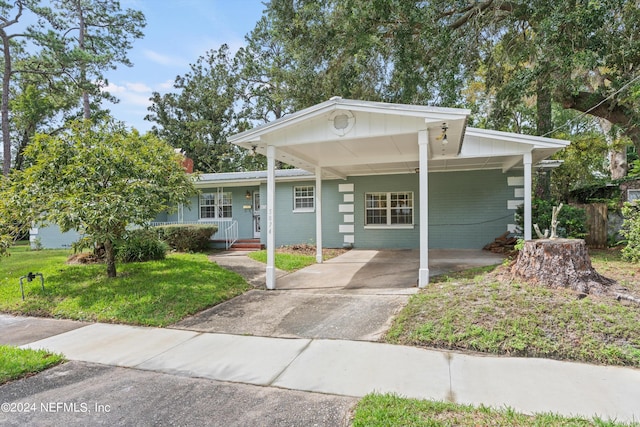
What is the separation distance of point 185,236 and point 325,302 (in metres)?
7.54

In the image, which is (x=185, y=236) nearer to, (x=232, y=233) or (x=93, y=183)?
(x=232, y=233)

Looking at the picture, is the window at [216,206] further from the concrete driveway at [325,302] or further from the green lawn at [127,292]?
the green lawn at [127,292]

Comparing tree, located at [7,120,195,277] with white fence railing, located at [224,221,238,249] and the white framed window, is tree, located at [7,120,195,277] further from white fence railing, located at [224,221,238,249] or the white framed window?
white fence railing, located at [224,221,238,249]

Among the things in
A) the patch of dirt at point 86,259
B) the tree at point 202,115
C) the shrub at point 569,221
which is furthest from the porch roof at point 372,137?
the tree at point 202,115

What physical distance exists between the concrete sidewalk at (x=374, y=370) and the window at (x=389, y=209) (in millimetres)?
8530

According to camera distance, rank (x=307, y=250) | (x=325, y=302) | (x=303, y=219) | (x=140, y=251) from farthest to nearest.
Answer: (x=303, y=219)
(x=307, y=250)
(x=140, y=251)
(x=325, y=302)

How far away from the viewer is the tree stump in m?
4.59

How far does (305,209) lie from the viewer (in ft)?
41.8

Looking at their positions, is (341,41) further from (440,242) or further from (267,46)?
(267,46)

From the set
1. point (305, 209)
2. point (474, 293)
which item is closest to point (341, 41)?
point (305, 209)

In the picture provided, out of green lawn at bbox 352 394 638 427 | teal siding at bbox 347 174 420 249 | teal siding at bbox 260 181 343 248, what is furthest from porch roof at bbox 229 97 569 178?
green lawn at bbox 352 394 638 427

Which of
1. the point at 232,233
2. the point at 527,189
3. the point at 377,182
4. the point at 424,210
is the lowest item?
the point at 232,233

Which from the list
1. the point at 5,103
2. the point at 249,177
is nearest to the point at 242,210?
the point at 249,177

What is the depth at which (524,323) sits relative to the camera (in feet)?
12.4
